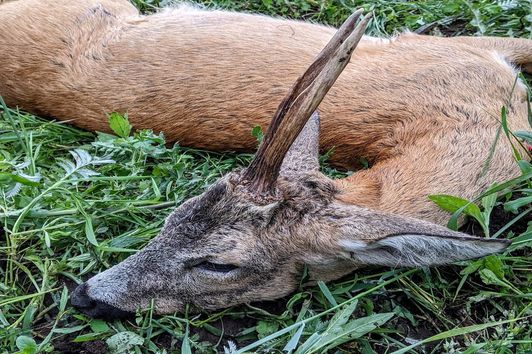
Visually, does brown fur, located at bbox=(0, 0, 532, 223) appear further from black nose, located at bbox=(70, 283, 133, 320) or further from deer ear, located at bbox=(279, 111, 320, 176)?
black nose, located at bbox=(70, 283, 133, 320)

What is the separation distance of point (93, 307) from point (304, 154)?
135cm

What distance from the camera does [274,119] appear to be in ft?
11.4

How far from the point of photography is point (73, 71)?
16.5ft

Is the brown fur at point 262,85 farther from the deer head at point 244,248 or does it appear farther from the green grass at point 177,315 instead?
the deer head at point 244,248

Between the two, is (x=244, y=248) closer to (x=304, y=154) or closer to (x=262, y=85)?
(x=304, y=154)

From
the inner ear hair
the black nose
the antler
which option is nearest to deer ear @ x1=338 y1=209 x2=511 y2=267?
the inner ear hair

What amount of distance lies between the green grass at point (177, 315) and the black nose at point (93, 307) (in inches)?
1.9

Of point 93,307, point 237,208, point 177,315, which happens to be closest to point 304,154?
point 237,208

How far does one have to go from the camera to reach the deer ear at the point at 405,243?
10.4 feet

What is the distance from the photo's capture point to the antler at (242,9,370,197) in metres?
3.26

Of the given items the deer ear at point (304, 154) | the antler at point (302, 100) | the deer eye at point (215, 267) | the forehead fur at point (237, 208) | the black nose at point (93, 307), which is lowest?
the black nose at point (93, 307)

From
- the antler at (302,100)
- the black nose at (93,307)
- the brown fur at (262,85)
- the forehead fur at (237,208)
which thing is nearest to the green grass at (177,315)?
the black nose at (93,307)

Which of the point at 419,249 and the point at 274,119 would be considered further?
the point at 274,119

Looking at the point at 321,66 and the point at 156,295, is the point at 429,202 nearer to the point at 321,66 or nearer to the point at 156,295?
the point at 321,66
